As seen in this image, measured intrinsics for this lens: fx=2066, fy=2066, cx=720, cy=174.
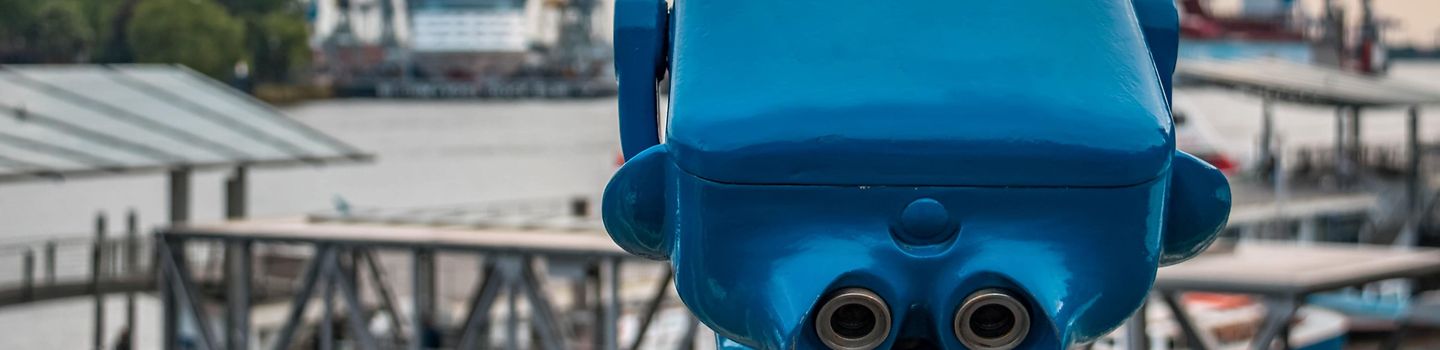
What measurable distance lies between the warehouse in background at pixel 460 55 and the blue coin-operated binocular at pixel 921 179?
560 feet

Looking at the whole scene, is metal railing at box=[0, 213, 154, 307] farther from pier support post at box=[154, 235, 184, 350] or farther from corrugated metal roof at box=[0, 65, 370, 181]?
pier support post at box=[154, 235, 184, 350]

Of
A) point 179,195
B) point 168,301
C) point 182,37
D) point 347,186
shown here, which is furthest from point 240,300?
point 182,37

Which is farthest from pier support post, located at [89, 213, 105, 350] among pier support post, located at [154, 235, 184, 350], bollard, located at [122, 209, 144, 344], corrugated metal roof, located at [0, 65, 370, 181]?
pier support post, located at [154, 235, 184, 350]

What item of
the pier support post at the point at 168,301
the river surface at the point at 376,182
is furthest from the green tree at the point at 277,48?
the pier support post at the point at 168,301

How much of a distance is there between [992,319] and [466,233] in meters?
9.41

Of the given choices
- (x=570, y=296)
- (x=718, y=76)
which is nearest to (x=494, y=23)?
(x=570, y=296)

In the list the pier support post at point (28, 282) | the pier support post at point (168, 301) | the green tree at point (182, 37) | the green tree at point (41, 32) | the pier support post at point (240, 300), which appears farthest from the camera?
the green tree at point (41, 32)

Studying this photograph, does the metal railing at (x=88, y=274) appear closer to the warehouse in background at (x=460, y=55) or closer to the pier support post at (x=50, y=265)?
the pier support post at (x=50, y=265)

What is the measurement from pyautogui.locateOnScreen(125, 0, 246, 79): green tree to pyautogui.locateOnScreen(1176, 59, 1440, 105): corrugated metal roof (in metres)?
98.5

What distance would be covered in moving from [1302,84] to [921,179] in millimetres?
33183

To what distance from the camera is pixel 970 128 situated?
173 inches

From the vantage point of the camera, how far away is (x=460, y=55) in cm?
Answer: 18775

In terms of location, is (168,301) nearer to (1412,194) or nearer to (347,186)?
(1412,194)

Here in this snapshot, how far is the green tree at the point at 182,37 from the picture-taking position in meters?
129
